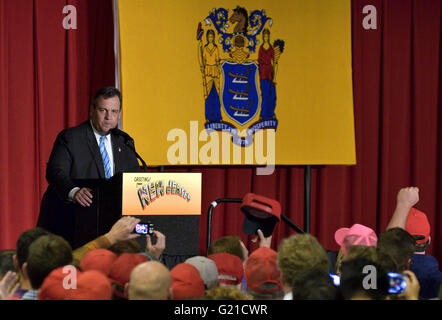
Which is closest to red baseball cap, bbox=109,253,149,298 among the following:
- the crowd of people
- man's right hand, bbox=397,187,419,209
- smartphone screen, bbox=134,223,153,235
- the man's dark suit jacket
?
the crowd of people

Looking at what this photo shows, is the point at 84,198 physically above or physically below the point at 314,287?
above

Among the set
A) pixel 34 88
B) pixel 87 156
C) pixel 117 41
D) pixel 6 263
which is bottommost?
pixel 6 263

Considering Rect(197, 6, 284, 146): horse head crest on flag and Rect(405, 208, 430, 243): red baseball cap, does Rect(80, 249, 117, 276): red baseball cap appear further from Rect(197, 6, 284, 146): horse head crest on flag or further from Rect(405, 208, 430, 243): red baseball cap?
Rect(197, 6, 284, 146): horse head crest on flag

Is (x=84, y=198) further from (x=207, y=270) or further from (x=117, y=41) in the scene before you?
(x=117, y=41)

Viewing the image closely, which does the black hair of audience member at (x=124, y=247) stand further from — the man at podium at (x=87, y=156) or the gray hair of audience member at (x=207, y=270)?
the man at podium at (x=87, y=156)

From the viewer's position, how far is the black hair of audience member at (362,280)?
151cm

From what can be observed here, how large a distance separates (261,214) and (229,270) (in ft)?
1.35

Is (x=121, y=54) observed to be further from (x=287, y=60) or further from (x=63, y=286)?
(x=63, y=286)

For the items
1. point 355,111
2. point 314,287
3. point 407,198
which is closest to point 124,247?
point 314,287

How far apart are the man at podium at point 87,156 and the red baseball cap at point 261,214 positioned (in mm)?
1016

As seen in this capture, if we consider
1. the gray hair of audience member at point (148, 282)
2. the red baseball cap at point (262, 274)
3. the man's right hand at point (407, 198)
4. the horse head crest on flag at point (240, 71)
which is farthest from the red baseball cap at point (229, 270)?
the horse head crest on flag at point (240, 71)

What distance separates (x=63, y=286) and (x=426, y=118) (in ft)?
15.1

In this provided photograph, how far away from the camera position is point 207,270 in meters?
1.79

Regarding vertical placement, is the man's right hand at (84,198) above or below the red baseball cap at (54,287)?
above
